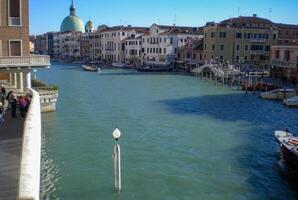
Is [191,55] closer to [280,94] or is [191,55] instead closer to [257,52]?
[257,52]

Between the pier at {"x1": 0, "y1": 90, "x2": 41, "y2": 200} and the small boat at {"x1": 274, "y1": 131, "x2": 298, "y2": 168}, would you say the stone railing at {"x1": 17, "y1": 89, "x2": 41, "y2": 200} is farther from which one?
the small boat at {"x1": 274, "y1": 131, "x2": 298, "y2": 168}

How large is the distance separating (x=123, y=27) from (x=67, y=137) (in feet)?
253

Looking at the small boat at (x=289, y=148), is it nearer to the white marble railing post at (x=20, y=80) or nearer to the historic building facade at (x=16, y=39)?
the historic building facade at (x=16, y=39)

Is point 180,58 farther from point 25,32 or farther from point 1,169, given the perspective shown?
point 1,169

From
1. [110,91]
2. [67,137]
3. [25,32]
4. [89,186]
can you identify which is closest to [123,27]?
[110,91]

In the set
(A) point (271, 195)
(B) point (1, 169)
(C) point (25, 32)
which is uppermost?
(C) point (25, 32)

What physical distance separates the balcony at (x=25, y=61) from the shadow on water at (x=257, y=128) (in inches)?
387

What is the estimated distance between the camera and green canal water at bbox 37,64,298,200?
14203 mm

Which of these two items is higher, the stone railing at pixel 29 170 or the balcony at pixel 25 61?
the balcony at pixel 25 61

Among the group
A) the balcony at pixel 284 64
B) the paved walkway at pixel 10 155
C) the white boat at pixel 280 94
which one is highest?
the balcony at pixel 284 64

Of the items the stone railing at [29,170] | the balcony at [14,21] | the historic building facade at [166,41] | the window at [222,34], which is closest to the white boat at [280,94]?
the balcony at [14,21]

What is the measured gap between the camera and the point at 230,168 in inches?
656

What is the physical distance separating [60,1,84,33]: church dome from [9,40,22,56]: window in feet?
338

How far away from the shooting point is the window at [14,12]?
2588 centimetres
